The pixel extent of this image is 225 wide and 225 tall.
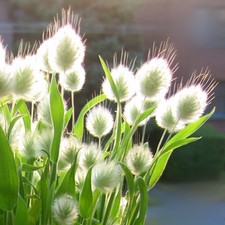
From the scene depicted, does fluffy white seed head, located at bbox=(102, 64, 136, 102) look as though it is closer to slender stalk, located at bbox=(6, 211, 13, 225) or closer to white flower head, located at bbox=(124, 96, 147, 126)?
white flower head, located at bbox=(124, 96, 147, 126)

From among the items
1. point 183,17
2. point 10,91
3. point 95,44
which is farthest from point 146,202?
point 95,44

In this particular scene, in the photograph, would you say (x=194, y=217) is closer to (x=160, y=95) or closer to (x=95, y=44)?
(x=95, y=44)

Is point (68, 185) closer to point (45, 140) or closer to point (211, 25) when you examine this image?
point (45, 140)

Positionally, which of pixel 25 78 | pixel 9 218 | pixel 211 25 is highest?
pixel 211 25

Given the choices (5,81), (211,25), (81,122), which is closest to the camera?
(5,81)

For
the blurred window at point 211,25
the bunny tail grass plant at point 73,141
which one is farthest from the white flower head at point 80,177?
the blurred window at point 211,25

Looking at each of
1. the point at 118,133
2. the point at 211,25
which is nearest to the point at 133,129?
the point at 118,133

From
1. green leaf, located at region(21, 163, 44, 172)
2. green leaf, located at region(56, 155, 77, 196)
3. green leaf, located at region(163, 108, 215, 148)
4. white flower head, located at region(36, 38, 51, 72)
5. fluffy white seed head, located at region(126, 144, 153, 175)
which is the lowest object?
green leaf, located at region(56, 155, 77, 196)

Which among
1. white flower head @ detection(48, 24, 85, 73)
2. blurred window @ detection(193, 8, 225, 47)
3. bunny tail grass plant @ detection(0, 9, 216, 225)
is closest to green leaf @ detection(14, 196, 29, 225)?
bunny tail grass plant @ detection(0, 9, 216, 225)
